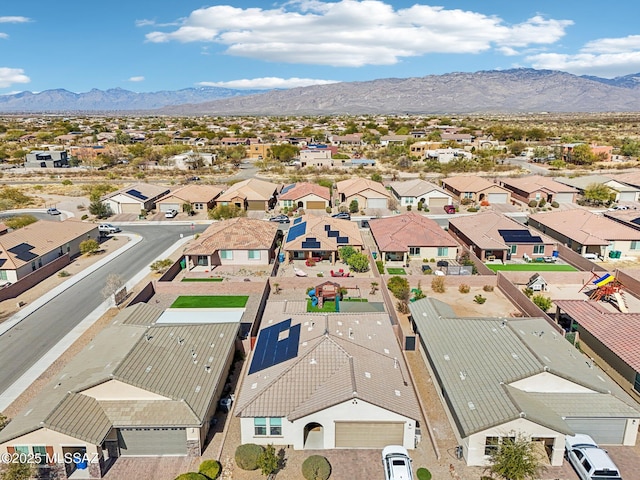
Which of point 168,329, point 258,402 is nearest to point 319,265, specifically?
point 168,329

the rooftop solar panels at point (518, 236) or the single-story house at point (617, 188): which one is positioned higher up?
the single-story house at point (617, 188)

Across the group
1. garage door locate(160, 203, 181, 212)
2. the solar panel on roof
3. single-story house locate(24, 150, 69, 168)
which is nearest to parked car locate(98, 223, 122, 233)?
garage door locate(160, 203, 181, 212)

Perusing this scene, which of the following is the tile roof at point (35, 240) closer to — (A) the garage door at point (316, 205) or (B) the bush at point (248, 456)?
(A) the garage door at point (316, 205)

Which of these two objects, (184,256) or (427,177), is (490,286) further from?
(427,177)

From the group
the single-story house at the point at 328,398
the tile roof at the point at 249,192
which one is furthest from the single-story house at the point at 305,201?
the single-story house at the point at 328,398

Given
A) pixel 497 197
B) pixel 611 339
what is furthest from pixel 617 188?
pixel 611 339
